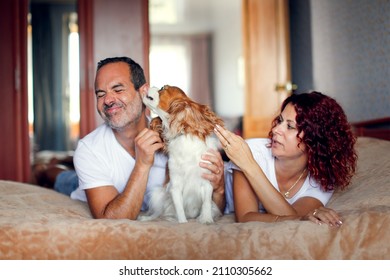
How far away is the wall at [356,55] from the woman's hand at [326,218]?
3.90ft

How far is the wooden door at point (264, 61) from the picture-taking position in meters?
3.58

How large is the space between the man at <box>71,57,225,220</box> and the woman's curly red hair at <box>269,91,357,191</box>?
0.83ft

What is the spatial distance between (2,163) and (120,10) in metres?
1.27

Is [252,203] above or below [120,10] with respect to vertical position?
below

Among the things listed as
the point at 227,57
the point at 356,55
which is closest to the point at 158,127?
the point at 356,55

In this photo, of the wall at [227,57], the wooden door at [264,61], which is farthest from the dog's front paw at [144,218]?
the wall at [227,57]

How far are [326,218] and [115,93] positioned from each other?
0.66 metres

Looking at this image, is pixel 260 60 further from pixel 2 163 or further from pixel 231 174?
pixel 231 174

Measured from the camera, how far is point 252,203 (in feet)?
4.47

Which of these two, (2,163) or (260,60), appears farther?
(260,60)

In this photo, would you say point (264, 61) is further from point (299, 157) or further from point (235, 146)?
point (235, 146)

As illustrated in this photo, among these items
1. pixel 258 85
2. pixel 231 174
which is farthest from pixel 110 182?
pixel 258 85

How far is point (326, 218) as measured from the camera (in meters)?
1.06
